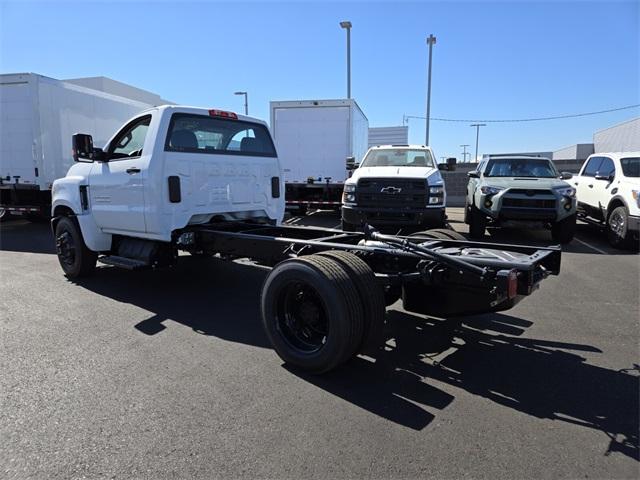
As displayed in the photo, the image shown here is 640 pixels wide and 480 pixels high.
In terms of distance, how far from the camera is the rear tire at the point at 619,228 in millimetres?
9000

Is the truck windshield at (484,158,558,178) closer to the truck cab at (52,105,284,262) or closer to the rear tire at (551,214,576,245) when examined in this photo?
the rear tire at (551,214,576,245)

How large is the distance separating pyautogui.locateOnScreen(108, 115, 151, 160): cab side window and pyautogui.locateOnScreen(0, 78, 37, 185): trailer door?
7.14 metres

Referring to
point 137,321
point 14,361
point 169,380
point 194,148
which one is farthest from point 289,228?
point 14,361

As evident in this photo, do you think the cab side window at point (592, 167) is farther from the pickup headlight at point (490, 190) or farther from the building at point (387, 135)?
the building at point (387, 135)

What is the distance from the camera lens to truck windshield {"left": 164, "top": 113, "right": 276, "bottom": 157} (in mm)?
5520

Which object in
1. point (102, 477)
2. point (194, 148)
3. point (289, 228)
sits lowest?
point (102, 477)

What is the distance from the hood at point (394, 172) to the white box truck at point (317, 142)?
13.1 ft

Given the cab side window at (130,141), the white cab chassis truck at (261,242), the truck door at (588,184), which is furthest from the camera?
the truck door at (588,184)

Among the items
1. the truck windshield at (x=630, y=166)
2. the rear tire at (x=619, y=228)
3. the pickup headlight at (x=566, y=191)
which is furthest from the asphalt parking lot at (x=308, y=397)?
the truck windshield at (x=630, y=166)

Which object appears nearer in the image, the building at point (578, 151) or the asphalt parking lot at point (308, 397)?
the asphalt parking lot at point (308, 397)

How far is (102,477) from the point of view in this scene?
2.44m

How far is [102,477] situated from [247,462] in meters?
0.76

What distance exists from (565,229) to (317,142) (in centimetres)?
746

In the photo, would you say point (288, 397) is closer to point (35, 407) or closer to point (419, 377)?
point (419, 377)
